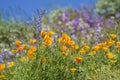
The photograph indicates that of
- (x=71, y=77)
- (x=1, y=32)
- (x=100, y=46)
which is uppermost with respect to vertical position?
(x=1, y=32)

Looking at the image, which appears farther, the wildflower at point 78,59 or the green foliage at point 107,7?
the green foliage at point 107,7

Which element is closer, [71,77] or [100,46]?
[71,77]

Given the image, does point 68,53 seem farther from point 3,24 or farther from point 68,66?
point 3,24

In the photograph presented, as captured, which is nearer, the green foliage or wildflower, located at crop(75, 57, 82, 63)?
wildflower, located at crop(75, 57, 82, 63)

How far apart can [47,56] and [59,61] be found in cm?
18

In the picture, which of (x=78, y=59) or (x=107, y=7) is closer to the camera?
(x=78, y=59)

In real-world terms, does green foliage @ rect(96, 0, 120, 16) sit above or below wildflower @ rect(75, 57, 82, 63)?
above

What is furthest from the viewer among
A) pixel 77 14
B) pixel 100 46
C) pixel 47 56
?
pixel 77 14

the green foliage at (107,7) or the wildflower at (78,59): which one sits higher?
the green foliage at (107,7)

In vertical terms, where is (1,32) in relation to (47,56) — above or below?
above

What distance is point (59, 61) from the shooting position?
223 inches

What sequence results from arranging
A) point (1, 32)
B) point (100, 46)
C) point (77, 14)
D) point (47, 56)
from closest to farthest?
point (47, 56) → point (100, 46) → point (1, 32) → point (77, 14)

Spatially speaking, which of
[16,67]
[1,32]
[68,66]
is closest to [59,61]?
[68,66]

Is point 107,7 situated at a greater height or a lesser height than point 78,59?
greater
